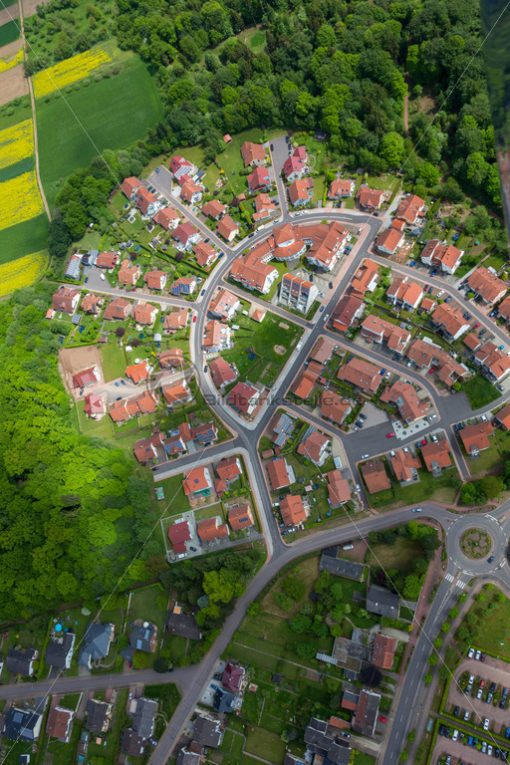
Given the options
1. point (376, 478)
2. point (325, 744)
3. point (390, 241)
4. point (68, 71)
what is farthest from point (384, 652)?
point (68, 71)

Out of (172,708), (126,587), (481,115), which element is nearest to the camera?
(172,708)

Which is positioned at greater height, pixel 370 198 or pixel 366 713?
pixel 370 198

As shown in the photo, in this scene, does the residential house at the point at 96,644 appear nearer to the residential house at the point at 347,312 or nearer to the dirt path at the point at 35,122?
the residential house at the point at 347,312

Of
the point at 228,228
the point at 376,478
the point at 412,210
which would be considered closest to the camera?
the point at 376,478

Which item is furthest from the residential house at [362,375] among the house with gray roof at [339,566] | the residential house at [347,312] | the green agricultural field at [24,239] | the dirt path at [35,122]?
the dirt path at [35,122]

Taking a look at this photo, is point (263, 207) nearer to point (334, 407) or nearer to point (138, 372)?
point (138, 372)

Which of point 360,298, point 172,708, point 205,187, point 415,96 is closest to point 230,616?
point 172,708

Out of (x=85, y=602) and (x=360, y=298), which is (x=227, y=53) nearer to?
(x=360, y=298)
